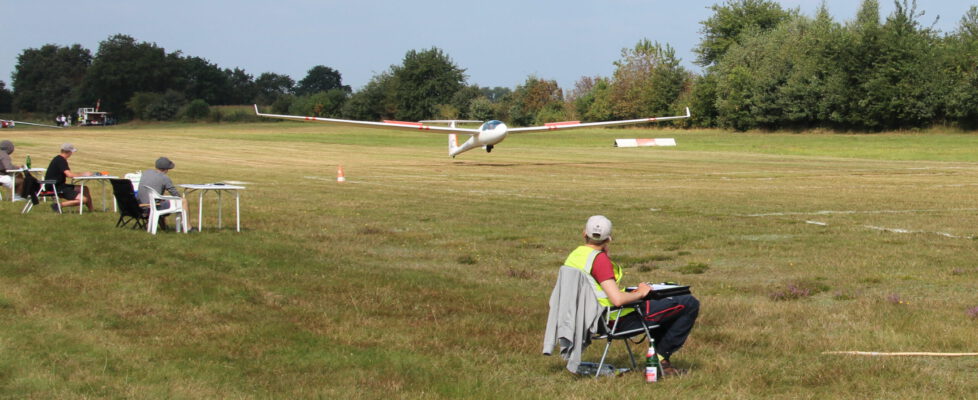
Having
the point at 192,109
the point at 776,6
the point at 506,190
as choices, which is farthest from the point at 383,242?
the point at 192,109

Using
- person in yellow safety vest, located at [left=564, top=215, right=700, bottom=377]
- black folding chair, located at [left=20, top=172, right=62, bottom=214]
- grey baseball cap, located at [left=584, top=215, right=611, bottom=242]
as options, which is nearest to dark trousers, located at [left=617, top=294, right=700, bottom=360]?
person in yellow safety vest, located at [left=564, top=215, right=700, bottom=377]

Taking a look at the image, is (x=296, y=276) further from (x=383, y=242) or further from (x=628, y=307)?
(x=628, y=307)

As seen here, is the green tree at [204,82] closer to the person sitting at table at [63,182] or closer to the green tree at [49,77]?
the green tree at [49,77]

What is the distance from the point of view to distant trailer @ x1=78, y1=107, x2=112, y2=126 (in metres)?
123

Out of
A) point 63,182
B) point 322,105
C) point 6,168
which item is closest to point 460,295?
point 63,182

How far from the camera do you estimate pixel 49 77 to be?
498 feet

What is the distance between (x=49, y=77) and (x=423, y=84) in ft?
221

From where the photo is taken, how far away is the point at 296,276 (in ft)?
34.8

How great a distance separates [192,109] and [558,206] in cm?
11302

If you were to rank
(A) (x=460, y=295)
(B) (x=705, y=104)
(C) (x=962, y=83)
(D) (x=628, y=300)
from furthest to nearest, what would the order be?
(B) (x=705, y=104)
(C) (x=962, y=83)
(A) (x=460, y=295)
(D) (x=628, y=300)

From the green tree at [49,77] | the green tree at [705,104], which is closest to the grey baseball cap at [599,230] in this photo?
the green tree at [705,104]

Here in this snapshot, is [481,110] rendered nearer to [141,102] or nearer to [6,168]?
[141,102]

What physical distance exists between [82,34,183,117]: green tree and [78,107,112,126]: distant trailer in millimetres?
10083

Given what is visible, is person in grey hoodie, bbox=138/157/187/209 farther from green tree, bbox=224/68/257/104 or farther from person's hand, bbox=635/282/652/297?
green tree, bbox=224/68/257/104
